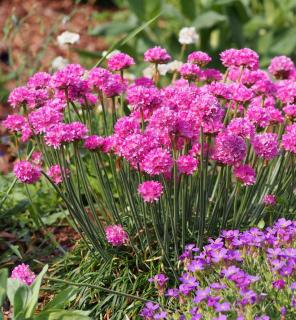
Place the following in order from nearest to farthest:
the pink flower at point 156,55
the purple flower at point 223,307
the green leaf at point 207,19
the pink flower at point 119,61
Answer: the purple flower at point 223,307, the pink flower at point 119,61, the pink flower at point 156,55, the green leaf at point 207,19

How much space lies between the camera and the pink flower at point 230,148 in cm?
275

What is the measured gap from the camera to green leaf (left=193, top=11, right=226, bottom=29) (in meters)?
5.76

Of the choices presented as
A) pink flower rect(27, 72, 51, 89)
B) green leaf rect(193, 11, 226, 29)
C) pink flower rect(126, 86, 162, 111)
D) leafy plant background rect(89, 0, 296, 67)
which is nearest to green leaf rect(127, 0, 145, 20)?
leafy plant background rect(89, 0, 296, 67)

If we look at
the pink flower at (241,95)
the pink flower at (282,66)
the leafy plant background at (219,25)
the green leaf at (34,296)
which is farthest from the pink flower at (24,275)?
the leafy plant background at (219,25)

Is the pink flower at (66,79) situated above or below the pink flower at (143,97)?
above

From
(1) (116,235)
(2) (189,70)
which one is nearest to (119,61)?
(2) (189,70)

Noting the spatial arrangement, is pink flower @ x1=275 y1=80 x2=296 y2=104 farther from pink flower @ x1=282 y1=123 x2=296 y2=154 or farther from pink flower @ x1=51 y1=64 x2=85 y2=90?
pink flower @ x1=51 y1=64 x2=85 y2=90

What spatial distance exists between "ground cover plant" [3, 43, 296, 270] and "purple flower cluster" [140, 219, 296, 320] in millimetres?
233

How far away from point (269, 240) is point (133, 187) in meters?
0.79

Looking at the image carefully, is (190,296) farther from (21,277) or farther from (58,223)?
(58,223)

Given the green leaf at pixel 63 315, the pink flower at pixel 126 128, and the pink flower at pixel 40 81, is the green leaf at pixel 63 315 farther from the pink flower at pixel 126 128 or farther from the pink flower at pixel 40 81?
the pink flower at pixel 40 81

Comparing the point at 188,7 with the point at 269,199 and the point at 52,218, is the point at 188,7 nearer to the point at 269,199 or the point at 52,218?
the point at 52,218

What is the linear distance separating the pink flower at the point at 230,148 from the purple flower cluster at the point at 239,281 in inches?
13.7

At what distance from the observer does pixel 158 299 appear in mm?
3010
